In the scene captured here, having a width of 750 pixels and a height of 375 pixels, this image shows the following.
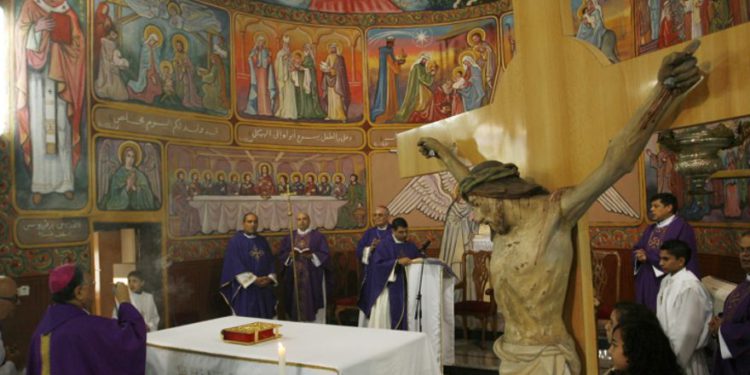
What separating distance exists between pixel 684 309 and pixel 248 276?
580cm

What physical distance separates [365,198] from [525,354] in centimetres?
887

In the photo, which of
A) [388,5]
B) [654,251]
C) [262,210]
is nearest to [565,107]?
[654,251]

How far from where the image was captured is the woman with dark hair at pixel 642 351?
69.9 inches

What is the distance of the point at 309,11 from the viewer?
10.5m

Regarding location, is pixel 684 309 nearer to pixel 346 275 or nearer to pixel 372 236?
pixel 372 236

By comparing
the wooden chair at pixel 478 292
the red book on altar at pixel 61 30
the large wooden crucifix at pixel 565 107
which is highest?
the red book on altar at pixel 61 30

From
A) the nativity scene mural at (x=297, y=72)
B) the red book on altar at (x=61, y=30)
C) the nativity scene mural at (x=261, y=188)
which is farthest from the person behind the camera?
the nativity scene mural at (x=297, y=72)

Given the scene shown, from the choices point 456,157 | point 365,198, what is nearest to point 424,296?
point 365,198

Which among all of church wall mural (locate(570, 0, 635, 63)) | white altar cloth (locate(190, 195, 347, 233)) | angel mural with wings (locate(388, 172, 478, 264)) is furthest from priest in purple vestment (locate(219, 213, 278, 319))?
church wall mural (locate(570, 0, 635, 63))

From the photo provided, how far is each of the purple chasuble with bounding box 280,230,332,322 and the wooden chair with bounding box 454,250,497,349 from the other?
2.16 metres

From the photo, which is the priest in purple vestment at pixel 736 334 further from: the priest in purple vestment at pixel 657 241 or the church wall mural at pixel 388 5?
the church wall mural at pixel 388 5

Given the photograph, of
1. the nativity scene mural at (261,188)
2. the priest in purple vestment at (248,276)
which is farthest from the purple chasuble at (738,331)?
the priest in purple vestment at (248,276)

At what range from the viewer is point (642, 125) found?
1.58 m

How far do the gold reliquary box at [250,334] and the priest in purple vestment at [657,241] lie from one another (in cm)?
335
